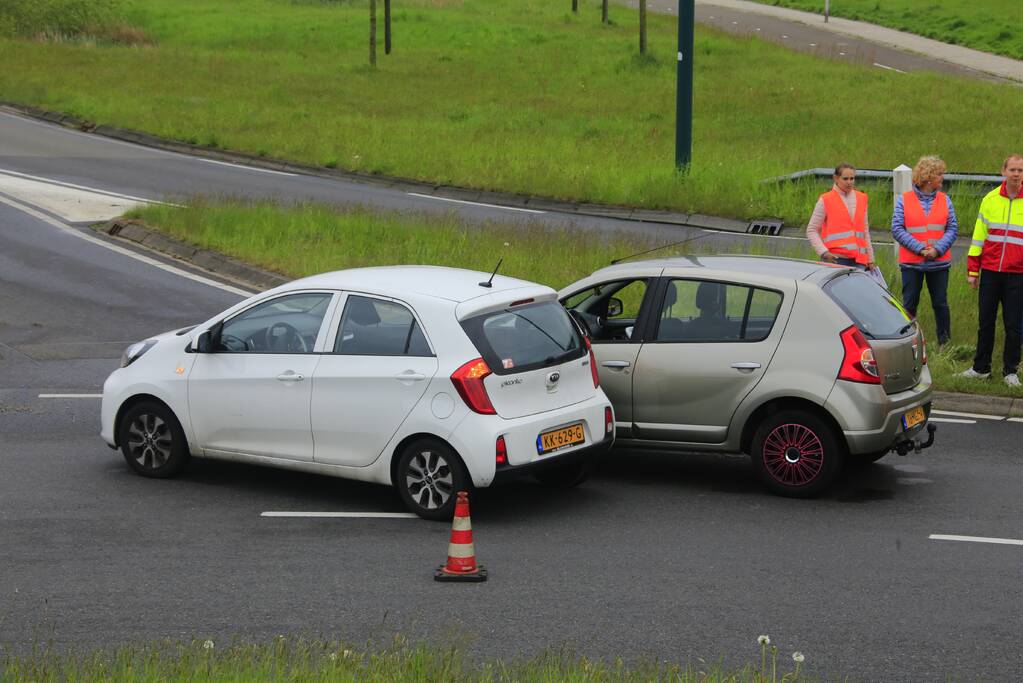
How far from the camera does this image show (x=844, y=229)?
13.3 m

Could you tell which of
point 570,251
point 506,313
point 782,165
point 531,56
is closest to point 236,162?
point 782,165

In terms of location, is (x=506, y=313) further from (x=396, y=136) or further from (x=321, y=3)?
(x=321, y=3)

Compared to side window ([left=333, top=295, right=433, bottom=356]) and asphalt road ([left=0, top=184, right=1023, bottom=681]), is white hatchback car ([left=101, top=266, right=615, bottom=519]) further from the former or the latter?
asphalt road ([left=0, top=184, right=1023, bottom=681])

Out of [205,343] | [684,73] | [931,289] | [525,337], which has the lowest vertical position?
[205,343]

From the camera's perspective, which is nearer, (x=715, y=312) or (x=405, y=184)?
(x=715, y=312)

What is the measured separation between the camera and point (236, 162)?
101ft

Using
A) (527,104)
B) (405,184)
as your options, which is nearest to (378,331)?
(405,184)

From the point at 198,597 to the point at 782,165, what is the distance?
21068mm

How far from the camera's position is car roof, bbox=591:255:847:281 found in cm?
1005

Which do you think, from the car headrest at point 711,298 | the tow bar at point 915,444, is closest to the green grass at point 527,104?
the tow bar at point 915,444

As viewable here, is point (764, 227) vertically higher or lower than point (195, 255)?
higher

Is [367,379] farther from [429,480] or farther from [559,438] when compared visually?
[559,438]

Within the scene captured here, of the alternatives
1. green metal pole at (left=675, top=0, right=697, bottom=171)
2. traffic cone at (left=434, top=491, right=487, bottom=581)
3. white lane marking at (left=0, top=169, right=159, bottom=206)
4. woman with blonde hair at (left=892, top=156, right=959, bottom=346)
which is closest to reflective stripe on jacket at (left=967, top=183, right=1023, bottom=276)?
woman with blonde hair at (left=892, top=156, right=959, bottom=346)

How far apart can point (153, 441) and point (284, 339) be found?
4.49 ft
